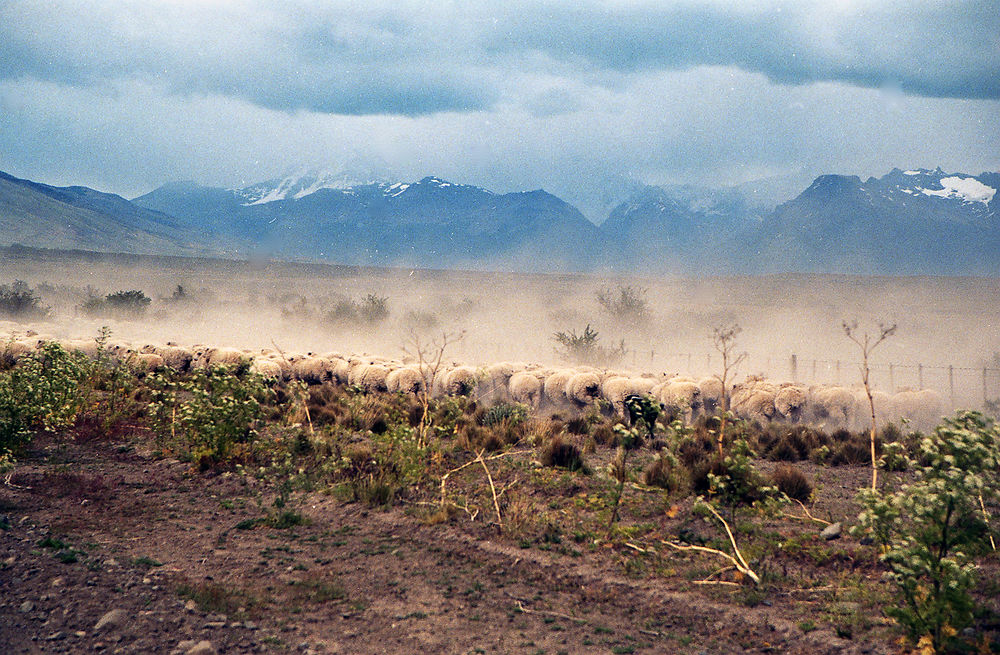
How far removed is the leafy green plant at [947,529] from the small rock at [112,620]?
6606mm

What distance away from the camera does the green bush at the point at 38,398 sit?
41.9ft

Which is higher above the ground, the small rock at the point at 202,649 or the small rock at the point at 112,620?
the small rock at the point at 112,620

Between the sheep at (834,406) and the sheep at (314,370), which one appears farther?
the sheep at (314,370)

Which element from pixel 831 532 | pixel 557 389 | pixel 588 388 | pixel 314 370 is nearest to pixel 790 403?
pixel 588 388

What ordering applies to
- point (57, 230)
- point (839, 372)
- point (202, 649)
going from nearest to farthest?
1. point (202, 649)
2. point (839, 372)
3. point (57, 230)

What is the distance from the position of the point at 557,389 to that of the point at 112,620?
19.8 meters

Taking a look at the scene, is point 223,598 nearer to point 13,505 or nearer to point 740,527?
point 13,505

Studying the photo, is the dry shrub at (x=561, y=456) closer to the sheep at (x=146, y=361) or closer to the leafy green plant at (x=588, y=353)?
the sheep at (x=146, y=361)

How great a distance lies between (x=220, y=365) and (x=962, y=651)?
11.5 meters

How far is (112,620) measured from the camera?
642 centimetres

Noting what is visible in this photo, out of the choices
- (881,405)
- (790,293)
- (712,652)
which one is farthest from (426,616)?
(790,293)

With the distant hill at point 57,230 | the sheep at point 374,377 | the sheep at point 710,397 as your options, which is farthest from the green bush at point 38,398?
the distant hill at point 57,230

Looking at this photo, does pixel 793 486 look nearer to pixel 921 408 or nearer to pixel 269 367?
pixel 921 408

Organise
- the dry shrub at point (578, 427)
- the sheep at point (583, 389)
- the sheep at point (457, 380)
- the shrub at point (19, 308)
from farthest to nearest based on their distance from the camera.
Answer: the shrub at point (19, 308)
the sheep at point (457, 380)
the sheep at point (583, 389)
the dry shrub at point (578, 427)
